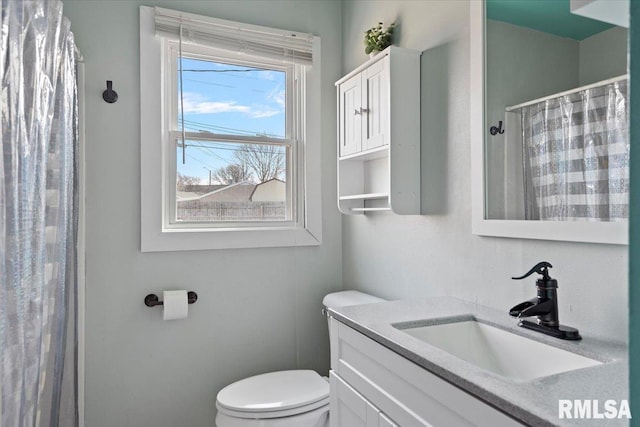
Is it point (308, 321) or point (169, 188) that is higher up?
point (169, 188)

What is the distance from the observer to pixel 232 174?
2203mm

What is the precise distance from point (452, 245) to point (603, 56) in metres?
0.77

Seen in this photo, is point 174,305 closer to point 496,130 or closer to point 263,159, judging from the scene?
point 263,159

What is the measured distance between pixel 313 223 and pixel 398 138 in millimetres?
807

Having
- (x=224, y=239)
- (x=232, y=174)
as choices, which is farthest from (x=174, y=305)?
(x=232, y=174)

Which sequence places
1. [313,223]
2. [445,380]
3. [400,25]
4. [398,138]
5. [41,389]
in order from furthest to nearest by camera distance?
[313,223]
[400,25]
[398,138]
[41,389]
[445,380]

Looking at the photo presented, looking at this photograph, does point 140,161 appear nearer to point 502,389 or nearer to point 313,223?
point 313,223

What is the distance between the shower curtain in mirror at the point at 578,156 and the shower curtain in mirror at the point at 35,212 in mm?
1335

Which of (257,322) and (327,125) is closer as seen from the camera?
(257,322)

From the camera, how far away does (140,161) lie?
196cm

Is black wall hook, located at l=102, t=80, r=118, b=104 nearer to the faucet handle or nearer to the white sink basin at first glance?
the white sink basin

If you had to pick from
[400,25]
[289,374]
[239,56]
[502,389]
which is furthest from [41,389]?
[400,25]

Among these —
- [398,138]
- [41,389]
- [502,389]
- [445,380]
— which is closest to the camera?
[502,389]

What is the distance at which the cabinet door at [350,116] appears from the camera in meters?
1.87
